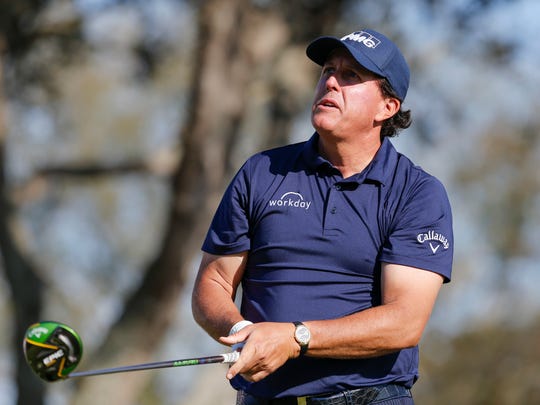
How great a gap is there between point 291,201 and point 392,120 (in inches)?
31.9

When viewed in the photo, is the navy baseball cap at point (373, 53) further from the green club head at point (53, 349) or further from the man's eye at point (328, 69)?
the green club head at point (53, 349)

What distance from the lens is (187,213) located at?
50.2 ft

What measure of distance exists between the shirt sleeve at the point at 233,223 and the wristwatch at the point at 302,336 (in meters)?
0.58

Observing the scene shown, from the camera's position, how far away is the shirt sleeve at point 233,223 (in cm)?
527

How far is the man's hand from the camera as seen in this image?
4.72 metres

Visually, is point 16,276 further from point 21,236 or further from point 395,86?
point 395,86

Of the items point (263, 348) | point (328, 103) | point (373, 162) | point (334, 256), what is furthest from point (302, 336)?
point (328, 103)

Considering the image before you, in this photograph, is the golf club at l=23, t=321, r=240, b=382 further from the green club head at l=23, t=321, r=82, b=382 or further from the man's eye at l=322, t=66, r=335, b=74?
the man's eye at l=322, t=66, r=335, b=74

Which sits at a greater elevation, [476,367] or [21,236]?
[21,236]

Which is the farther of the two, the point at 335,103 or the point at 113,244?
the point at 113,244

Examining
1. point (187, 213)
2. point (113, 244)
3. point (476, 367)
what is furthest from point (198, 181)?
point (113, 244)

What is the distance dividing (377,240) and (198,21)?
1087 cm

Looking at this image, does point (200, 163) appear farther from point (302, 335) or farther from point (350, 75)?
point (302, 335)

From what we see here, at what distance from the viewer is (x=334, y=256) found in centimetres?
507
